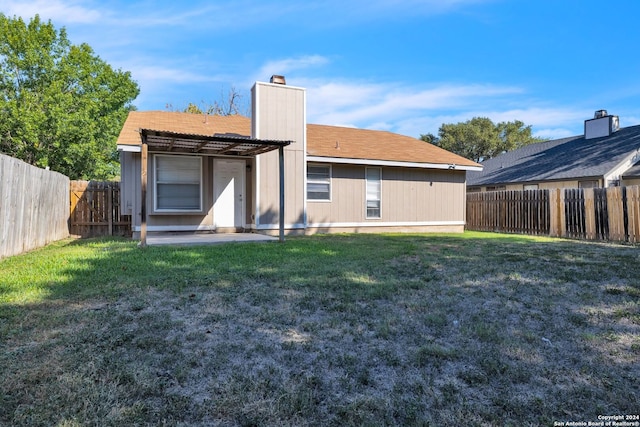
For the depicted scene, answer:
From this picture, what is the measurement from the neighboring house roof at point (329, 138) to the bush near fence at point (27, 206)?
231 centimetres

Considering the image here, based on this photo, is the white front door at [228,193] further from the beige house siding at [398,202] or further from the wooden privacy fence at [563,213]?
the wooden privacy fence at [563,213]

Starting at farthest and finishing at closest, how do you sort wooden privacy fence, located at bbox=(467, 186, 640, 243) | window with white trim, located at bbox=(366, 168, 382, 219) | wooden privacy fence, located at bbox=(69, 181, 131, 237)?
window with white trim, located at bbox=(366, 168, 382, 219)
wooden privacy fence, located at bbox=(69, 181, 131, 237)
wooden privacy fence, located at bbox=(467, 186, 640, 243)

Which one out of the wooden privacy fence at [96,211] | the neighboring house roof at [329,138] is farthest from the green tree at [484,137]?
the wooden privacy fence at [96,211]

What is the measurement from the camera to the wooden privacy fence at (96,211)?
12.3m

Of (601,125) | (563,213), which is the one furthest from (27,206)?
(601,125)

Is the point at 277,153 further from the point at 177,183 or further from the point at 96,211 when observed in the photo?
the point at 96,211

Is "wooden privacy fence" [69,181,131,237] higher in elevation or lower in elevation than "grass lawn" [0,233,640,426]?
higher

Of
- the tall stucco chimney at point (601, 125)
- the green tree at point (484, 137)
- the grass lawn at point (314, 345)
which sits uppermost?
the green tree at point (484, 137)

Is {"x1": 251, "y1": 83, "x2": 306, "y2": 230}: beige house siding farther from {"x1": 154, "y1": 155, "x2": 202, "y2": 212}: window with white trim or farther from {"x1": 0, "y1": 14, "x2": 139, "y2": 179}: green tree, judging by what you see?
{"x1": 0, "y1": 14, "x2": 139, "y2": 179}: green tree

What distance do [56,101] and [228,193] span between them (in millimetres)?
13656

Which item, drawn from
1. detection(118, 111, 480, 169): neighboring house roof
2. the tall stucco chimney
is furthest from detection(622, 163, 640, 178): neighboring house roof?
detection(118, 111, 480, 169): neighboring house roof

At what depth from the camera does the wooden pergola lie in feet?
27.1

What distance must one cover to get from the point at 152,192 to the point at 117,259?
14.7ft

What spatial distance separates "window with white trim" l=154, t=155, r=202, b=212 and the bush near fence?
2.50m
